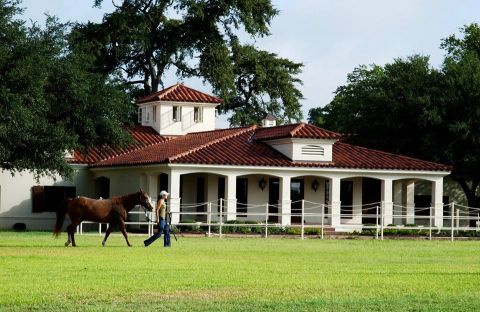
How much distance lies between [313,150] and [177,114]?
10.5 meters

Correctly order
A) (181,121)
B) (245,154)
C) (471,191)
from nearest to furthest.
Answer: (245,154) → (181,121) → (471,191)

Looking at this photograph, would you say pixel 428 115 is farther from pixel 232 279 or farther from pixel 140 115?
pixel 232 279

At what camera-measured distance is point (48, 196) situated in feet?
168

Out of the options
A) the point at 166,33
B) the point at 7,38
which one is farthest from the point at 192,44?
the point at 7,38

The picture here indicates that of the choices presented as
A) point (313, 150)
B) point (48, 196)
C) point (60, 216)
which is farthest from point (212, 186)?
point (60, 216)

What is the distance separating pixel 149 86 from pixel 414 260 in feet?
140

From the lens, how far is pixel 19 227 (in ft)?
162

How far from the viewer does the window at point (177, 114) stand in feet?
185

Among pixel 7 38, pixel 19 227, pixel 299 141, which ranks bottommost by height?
→ pixel 19 227

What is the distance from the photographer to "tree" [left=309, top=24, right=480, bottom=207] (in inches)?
2154

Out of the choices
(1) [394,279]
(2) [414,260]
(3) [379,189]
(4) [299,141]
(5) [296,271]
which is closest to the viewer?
(1) [394,279]

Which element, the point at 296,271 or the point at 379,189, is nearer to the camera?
the point at 296,271

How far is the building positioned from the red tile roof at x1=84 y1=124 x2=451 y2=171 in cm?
4

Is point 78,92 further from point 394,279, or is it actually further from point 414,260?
point 394,279
